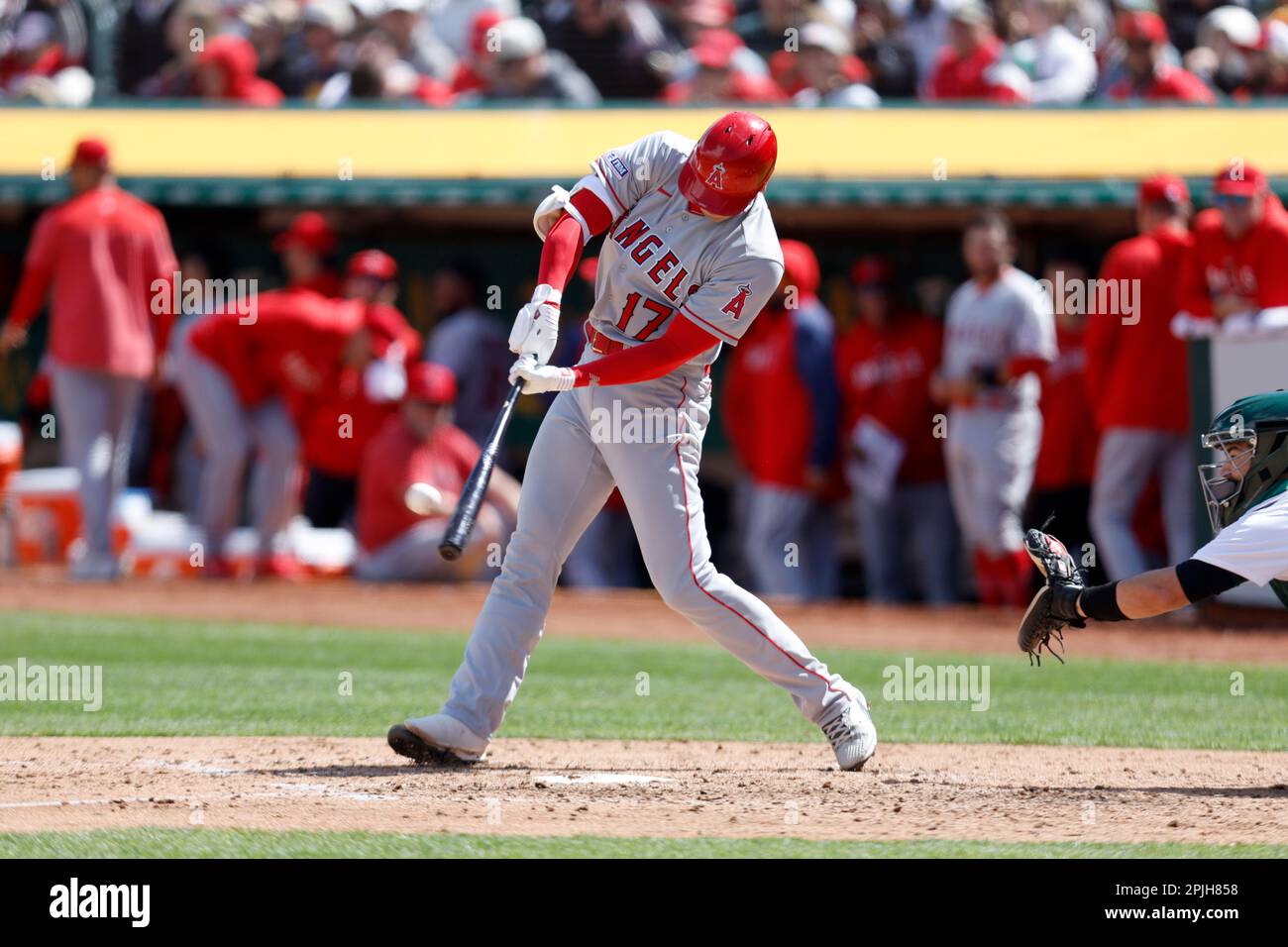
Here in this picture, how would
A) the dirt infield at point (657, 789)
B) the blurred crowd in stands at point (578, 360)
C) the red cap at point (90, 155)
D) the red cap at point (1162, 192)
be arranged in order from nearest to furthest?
1. the dirt infield at point (657, 789)
2. the red cap at point (1162, 192)
3. the blurred crowd in stands at point (578, 360)
4. the red cap at point (90, 155)

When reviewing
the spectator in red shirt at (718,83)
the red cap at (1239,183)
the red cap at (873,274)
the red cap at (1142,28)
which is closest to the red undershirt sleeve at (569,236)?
the red cap at (1239,183)

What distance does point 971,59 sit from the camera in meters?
12.6

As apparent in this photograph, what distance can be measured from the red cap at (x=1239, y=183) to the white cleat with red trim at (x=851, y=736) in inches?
183

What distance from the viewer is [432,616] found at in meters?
10.3

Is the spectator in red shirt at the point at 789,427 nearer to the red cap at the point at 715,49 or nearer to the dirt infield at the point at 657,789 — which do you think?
the red cap at the point at 715,49

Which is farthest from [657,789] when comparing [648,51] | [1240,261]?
[648,51]

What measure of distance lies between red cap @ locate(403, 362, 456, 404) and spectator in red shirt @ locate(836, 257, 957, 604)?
7.52 ft

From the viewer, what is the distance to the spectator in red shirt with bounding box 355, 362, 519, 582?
11.1 metres

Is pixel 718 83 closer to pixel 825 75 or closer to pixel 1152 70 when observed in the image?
pixel 825 75

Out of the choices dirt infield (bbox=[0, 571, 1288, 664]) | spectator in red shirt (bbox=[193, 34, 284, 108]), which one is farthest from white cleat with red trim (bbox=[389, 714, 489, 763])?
spectator in red shirt (bbox=[193, 34, 284, 108])

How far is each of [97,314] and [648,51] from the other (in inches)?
183

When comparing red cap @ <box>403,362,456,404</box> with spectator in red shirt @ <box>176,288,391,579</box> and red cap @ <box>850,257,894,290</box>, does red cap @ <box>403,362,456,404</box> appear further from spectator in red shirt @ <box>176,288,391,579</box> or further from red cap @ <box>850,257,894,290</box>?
red cap @ <box>850,257,894,290</box>

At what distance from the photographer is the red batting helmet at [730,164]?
17.5ft
